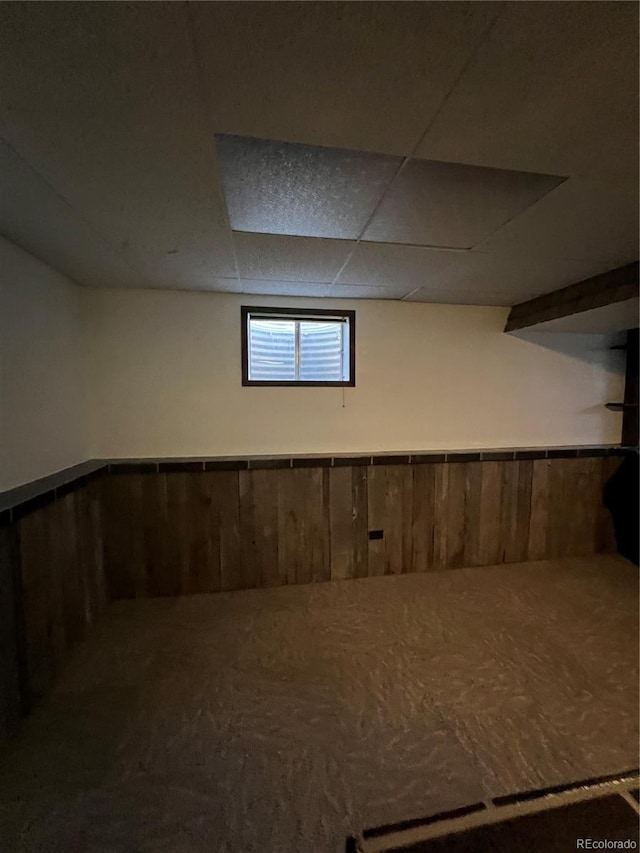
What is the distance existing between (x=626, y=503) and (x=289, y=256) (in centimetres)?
365

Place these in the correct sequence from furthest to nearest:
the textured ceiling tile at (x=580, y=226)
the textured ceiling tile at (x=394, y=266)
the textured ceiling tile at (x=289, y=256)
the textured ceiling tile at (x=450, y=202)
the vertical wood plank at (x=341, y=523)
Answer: the vertical wood plank at (x=341, y=523) < the textured ceiling tile at (x=394, y=266) < the textured ceiling tile at (x=289, y=256) < the textured ceiling tile at (x=580, y=226) < the textured ceiling tile at (x=450, y=202)

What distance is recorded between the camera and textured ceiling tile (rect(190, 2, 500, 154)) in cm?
82

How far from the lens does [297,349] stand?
3.18m

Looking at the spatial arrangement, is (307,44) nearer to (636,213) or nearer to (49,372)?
(636,213)

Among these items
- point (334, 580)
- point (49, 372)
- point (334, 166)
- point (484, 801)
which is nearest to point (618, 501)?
point (334, 580)

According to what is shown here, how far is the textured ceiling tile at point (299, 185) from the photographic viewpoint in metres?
1.30

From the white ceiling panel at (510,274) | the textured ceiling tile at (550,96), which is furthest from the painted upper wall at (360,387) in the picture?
the textured ceiling tile at (550,96)

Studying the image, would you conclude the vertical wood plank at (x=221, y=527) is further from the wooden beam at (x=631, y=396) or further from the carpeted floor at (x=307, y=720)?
the wooden beam at (x=631, y=396)

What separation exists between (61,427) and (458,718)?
272cm

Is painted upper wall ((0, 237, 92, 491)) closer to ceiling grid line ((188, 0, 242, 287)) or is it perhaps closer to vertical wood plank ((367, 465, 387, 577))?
ceiling grid line ((188, 0, 242, 287))

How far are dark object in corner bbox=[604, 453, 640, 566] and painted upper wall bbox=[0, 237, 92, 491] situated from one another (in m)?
4.48

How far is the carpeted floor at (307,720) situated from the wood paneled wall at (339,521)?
0.30 m

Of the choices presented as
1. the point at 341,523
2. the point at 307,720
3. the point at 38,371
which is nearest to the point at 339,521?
the point at 341,523

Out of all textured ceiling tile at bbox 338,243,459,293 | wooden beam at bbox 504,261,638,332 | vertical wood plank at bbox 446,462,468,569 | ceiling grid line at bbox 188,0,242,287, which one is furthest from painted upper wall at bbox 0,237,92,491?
wooden beam at bbox 504,261,638,332
